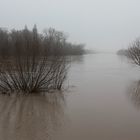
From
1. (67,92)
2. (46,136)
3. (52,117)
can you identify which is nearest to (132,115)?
(52,117)

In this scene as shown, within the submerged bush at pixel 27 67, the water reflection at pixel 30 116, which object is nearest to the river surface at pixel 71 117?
the water reflection at pixel 30 116

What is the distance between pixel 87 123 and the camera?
6.32 m

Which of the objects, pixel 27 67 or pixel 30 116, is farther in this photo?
pixel 27 67

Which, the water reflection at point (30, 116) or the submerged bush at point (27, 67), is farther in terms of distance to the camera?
the submerged bush at point (27, 67)

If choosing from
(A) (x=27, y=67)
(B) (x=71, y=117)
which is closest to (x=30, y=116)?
(B) (x=71, y=117)

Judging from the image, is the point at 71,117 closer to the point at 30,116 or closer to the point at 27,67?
the point at 30,116

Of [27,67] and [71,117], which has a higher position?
[27,67]

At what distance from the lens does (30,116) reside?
6770mm

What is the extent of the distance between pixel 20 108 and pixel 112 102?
12.4 feet

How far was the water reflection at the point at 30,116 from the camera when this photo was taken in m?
5.40

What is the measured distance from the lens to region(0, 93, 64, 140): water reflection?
213 inches

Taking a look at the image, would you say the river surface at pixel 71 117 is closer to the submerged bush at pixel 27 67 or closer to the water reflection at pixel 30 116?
the water reflection at pixel 30 116

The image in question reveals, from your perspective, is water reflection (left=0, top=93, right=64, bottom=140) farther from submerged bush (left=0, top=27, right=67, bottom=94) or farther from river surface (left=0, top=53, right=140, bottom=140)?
submerged bush (left=0, top=27, right=67, bottom=94)

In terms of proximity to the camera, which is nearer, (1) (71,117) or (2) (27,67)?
(1) (71,117)
